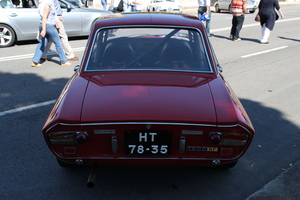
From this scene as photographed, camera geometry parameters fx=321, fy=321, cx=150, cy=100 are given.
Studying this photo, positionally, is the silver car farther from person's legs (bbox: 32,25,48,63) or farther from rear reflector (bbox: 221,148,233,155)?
rear reflector (bbox: 221,148,233,155)

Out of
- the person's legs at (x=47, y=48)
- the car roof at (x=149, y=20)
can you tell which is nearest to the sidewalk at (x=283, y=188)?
the car roof at (x=149, y=20)

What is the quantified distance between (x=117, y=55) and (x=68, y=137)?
4.53 feet

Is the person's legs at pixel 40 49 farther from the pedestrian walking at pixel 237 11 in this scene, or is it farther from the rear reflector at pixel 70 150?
the pedestrian walking at pixel 237 11

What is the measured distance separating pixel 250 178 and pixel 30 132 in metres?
2.94

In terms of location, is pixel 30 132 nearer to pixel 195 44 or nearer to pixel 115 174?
pixel 115 174

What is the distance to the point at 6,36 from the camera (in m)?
9.95

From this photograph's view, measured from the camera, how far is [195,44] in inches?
155

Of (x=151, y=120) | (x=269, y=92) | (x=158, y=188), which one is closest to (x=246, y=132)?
(x=151, y=120)

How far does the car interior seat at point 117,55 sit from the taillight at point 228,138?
4.78ft

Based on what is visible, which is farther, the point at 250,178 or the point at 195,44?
the point at 195,44

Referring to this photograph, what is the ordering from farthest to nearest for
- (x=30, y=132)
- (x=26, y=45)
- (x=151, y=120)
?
(x=26, y=45) < (x=30, y=132) < (x=151, y=120)

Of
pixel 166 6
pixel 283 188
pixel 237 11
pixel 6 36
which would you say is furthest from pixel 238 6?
pixel 283 188

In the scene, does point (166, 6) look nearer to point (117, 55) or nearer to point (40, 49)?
point (40, 49)

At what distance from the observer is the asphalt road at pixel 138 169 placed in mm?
3252
